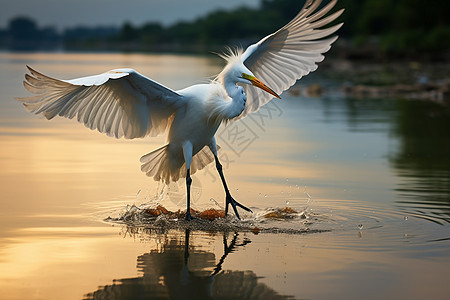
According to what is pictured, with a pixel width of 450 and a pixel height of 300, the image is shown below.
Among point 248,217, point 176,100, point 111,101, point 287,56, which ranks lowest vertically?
point 248,217

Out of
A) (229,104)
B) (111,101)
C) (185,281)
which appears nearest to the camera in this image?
(185,281)

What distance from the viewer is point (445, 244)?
5.80m

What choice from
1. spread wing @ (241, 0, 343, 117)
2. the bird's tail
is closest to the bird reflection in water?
the bird's tail

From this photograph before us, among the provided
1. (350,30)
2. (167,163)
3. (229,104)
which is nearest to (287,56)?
(229,104)

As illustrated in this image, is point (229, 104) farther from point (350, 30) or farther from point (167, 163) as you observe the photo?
point (350, 30)

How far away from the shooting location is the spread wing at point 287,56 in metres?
7.83

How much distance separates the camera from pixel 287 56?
8.08m

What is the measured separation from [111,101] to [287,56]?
88.4 inches

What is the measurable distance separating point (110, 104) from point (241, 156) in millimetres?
3941

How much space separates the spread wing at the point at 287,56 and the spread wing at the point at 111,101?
4.16 feet

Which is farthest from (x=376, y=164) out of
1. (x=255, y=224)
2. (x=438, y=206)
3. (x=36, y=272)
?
(x=36, y=272)

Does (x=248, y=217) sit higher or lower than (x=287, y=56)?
lower

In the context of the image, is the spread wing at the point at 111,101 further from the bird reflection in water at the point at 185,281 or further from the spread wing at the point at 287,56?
the bird reflection in water at the point at 185,281

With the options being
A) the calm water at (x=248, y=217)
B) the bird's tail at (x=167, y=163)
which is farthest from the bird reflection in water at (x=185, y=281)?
the bird's tail at (x=167, y=163)
